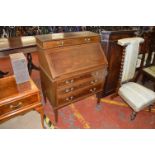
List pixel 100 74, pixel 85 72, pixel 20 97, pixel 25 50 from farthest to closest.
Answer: pixel 25 50, pixel 100 74, pixel 85 72, pixel 20 97

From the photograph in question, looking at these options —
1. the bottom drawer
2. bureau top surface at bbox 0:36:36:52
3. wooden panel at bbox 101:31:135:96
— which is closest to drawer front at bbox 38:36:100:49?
wooden panel at bbox 101:31:135:96

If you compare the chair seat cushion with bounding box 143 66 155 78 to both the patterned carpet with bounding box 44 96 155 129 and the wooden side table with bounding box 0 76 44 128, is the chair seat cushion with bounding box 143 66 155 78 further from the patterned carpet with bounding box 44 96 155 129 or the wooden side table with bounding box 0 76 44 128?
the wooden side table with bounding box 0 76 44 128

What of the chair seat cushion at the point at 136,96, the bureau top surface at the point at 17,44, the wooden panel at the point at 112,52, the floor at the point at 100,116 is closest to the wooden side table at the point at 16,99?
the floor at the point at 100,116

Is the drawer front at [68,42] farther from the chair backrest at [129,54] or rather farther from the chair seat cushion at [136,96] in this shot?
the chair seat cushion at [136,96]

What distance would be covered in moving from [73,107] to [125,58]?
56.7 inches

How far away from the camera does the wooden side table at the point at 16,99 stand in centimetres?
169

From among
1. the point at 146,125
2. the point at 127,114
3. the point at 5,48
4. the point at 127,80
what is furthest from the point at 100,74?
the point at 5,48

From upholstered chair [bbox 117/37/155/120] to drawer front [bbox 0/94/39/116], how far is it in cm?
169

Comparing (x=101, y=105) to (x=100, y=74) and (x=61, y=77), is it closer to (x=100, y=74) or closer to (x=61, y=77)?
(x=100, y=74)

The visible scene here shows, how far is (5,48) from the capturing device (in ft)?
9.55

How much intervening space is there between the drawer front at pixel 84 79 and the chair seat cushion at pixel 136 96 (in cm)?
56

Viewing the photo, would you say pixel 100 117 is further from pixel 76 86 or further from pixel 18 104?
pixel 18 104

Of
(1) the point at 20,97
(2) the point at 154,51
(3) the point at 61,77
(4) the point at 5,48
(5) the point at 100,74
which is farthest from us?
(2) the point at 154,51

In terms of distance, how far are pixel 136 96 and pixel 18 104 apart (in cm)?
201
